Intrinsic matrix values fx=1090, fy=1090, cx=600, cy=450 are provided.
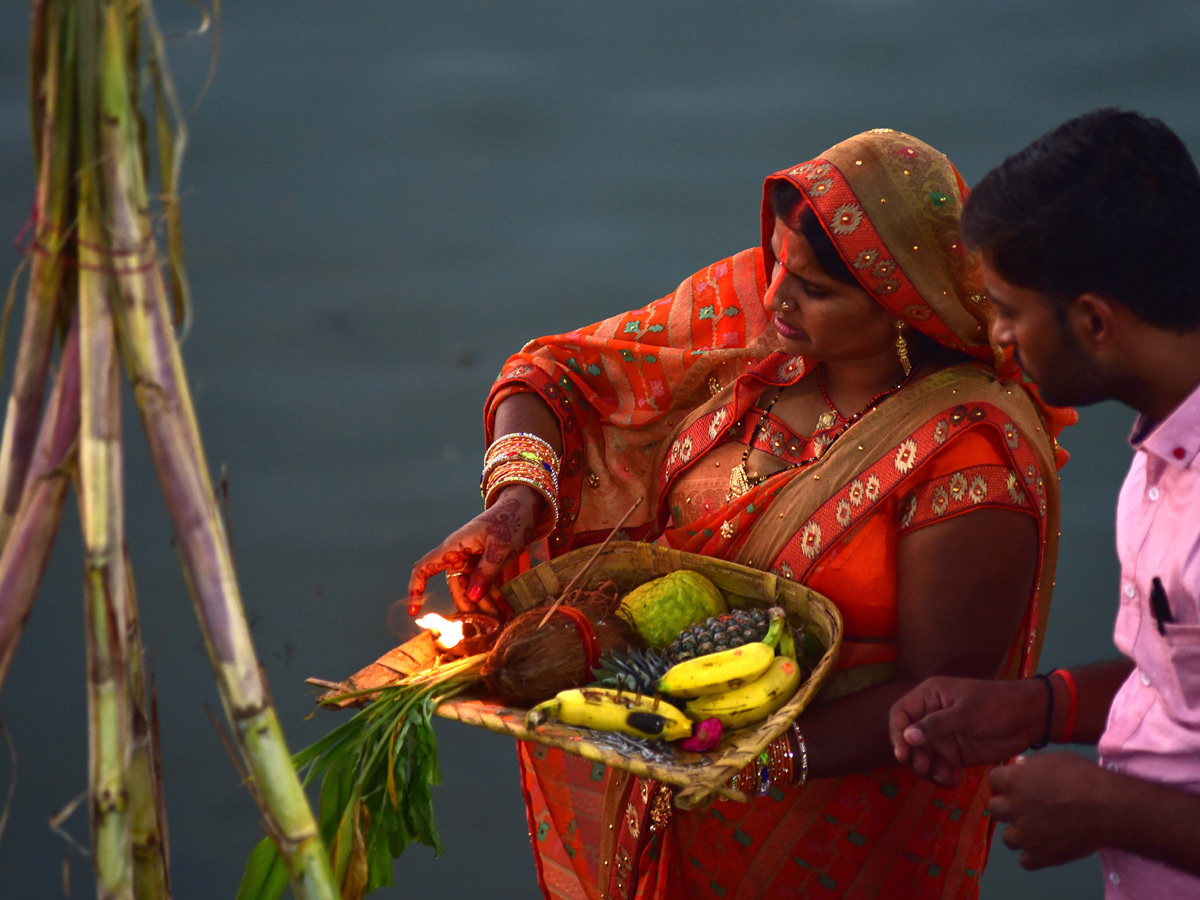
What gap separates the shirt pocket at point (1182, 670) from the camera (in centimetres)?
99

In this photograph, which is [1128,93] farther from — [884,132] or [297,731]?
[297,731]

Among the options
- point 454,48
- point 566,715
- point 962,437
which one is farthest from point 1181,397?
point 454,48

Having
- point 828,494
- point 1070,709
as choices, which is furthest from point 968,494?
point 1070,709

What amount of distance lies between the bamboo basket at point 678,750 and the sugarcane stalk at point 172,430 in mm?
552

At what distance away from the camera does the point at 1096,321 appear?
107 cm

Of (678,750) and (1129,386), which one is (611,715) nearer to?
(678,750)

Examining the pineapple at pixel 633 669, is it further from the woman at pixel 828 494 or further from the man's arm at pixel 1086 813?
the man's arm at pixel 1086 813

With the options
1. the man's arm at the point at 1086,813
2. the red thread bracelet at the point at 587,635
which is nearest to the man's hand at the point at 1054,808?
the man's arm at the point at 1086,813

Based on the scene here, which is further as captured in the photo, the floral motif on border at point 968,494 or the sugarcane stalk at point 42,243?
the floral motif on border at point 968,494

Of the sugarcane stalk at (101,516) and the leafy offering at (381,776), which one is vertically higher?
the sugarcane stalk at (101,516)

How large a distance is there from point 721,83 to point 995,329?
6.56ft

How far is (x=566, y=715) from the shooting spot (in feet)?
4.07

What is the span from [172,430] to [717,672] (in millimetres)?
824

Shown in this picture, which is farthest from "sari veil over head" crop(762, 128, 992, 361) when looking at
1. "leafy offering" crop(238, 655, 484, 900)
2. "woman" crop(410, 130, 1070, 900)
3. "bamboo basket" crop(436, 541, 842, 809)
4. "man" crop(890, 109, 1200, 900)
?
"leafy offering" crop(238, 655, 484, 900)
